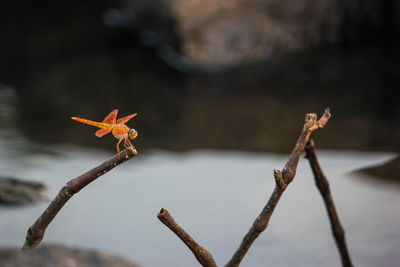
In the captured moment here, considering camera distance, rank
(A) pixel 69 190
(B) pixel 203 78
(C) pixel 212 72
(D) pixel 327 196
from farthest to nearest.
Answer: (C) pixel 212 72 < (B) pixel 203 78 < (D) pixel 327 196 < (A) pixel 69 190

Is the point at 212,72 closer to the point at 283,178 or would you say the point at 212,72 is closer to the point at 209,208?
the point at 209,208

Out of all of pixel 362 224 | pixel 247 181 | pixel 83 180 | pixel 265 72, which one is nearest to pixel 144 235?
pixel 247 181

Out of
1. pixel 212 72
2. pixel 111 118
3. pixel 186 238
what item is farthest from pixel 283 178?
pixel 212 72

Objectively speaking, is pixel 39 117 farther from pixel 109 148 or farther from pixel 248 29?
pixel 248 29

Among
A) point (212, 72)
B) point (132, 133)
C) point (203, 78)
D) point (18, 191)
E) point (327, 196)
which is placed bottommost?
point (132, 133)

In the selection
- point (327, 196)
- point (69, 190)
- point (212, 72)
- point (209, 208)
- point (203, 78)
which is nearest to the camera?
point (69, 190)

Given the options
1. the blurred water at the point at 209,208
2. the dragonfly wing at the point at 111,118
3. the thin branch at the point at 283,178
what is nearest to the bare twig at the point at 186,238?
the thin branch at the point at 283,178
